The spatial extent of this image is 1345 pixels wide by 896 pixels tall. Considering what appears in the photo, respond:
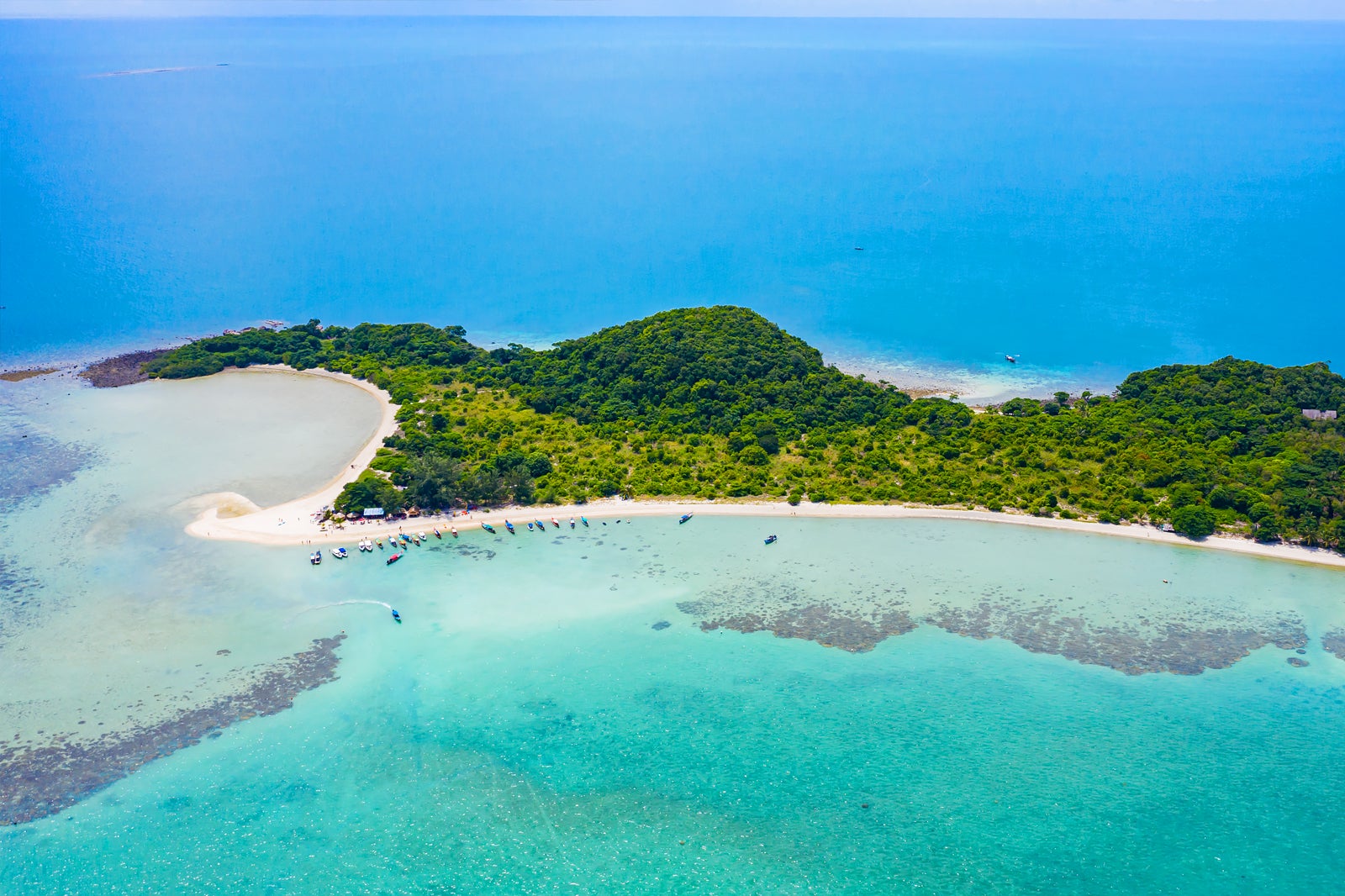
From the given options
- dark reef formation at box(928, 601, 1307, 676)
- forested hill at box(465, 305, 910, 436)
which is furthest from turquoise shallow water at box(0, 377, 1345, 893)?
forested hill at box(465, 305, 910, 436)

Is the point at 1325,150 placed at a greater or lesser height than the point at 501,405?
greater

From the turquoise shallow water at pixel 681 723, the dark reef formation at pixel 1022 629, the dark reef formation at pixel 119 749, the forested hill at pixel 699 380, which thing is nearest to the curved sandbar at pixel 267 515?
the turquoise shallow water at pixel 681 723

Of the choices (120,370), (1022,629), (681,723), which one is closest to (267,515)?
(681,723)

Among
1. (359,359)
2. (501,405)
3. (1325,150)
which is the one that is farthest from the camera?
(1325,150)

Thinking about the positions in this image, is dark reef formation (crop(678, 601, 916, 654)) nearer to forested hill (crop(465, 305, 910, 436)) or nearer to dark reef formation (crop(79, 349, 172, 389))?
forested hill (crop(465, 305, 910, 436))

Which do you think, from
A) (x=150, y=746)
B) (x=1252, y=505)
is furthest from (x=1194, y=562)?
(x=150, y=746)

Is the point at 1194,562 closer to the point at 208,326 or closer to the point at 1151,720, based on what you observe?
the point at 1151,720
